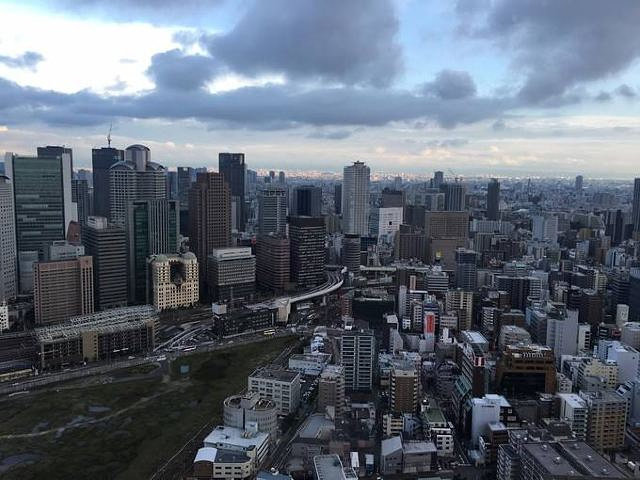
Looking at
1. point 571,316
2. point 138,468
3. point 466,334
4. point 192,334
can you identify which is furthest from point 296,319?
point 138,468

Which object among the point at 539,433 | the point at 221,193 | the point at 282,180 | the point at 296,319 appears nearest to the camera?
the point at 539,433

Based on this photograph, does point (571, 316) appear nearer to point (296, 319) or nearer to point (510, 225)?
point (296, 319)

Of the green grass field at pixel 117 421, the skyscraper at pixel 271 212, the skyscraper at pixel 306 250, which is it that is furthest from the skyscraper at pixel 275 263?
the skyscraper at pixel 271 212

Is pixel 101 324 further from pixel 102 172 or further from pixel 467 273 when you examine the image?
pixel 102 172

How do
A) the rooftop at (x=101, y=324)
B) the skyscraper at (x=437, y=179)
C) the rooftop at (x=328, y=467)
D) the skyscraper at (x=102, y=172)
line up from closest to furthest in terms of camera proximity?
the rooftop at (x=328, y=467) < the rooftop at (x=101, y=324) < the skyscraper at (x=102, y=172) < the skyscraper at (x=437, y=179)

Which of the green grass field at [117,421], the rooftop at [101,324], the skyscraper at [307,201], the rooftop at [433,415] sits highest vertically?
the skyscraper at [307,201]

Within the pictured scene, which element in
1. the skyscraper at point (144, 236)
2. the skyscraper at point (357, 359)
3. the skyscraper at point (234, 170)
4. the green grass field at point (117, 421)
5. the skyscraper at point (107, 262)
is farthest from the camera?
the skyscraper at point (234, 170)

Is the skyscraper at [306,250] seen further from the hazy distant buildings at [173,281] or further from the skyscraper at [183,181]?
the skyscraper at [183,181]
